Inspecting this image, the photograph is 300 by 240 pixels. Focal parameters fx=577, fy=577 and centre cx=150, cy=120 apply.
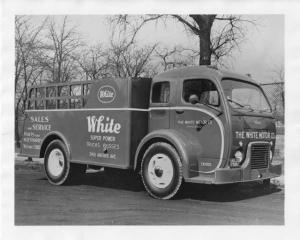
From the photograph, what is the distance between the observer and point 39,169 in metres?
13.0

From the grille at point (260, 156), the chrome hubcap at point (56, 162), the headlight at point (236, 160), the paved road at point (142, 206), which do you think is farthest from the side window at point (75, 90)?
the grille at point (260, 156)

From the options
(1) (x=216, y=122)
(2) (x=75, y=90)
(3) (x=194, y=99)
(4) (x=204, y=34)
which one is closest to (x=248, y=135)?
(1) (x=216, y=122)

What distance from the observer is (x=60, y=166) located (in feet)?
37.9

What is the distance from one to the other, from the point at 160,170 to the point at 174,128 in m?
0.76

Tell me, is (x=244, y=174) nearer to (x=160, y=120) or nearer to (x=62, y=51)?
(x=160, y=120)

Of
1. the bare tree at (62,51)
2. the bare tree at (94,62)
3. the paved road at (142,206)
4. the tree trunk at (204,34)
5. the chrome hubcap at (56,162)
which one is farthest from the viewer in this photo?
the chrome hubcap at (56,162)

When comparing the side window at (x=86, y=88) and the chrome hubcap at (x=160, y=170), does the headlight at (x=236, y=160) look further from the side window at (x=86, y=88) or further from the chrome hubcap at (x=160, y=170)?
the side window at (x=86, y=88)

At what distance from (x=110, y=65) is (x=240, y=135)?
347cm

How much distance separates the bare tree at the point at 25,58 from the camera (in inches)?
396

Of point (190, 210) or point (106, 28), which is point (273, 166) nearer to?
point (190, 210)

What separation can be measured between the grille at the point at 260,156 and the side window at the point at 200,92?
1.01 meters

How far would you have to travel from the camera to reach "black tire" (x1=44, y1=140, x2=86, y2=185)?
1135 cm

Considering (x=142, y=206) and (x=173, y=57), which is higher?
(x=173, y=57)
